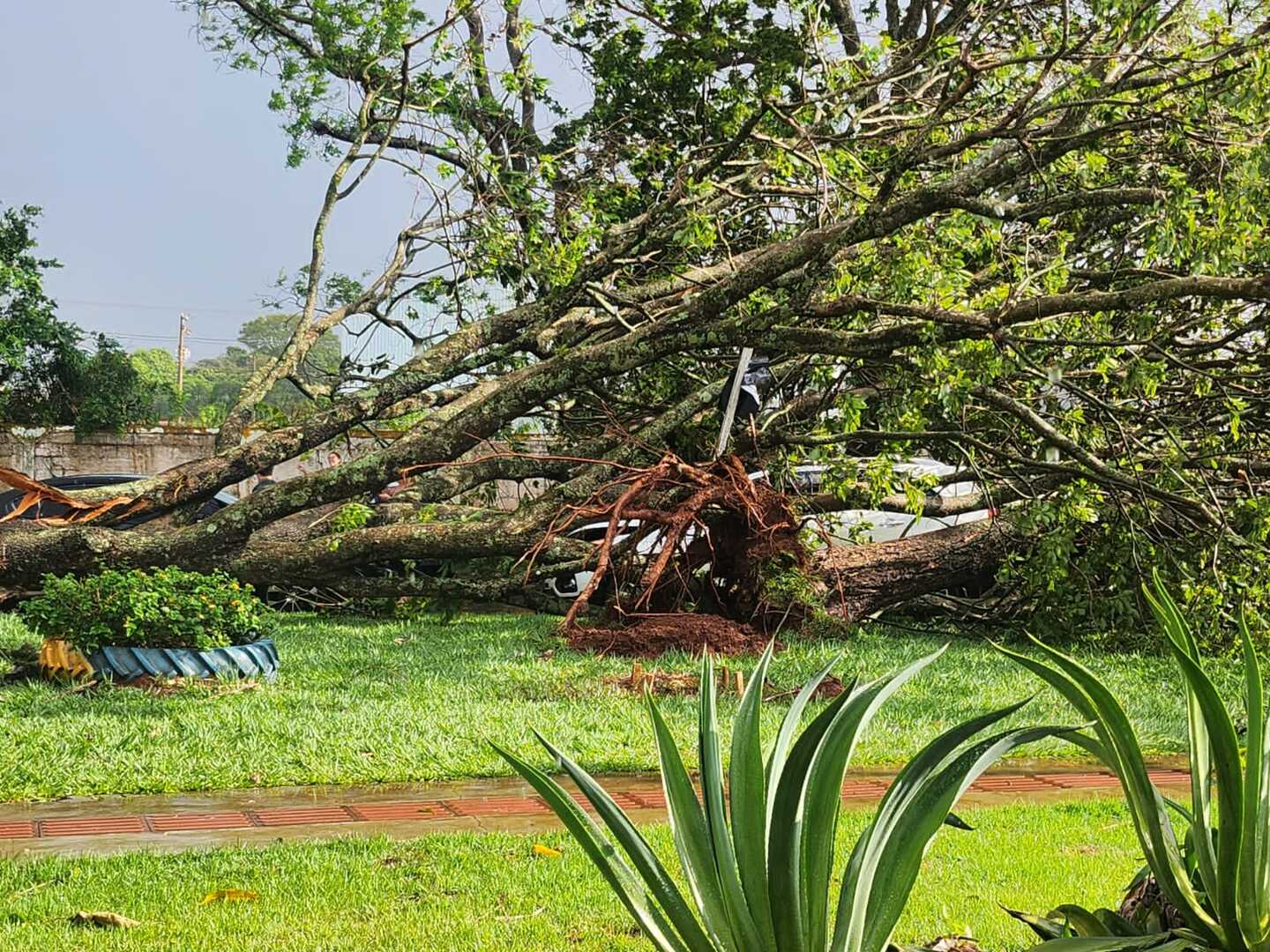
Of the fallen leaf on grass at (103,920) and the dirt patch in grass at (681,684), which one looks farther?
the dirt patch in grass at (681,684)

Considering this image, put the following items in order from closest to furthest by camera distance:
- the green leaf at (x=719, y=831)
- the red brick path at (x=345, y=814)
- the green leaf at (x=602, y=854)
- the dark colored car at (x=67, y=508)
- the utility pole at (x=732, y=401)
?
1. the green leaf at (x=602, y=854)
2. the green leaf at (x=719, y=831)
3. the red brick path at (x=345, y=814)
4. the utility pole at (x=732, y=401)
5. the dark colored car at (x=67, y=508)

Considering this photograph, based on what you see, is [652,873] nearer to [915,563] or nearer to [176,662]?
[176,662]

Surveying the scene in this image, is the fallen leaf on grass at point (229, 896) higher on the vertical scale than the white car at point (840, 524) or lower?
lower

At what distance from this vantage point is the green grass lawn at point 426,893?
3385mm

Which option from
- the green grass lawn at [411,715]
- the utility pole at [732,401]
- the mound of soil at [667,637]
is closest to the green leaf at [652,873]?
the green grass lawn at [411,715]

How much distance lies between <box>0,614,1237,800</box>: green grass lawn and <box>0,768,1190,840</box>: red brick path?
0.41 metres

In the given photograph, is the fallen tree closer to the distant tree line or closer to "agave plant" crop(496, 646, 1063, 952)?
"agave plant" crop(496, 646, 1063, 952)

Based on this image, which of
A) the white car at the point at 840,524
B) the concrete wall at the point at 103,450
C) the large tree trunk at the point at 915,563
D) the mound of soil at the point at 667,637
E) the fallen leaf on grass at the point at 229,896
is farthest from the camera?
the concrete wall at the point at 103,450

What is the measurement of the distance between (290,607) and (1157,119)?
9.40 meters

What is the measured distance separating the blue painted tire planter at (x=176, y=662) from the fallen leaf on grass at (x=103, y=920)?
4.44 metres

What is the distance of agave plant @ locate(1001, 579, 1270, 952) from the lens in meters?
2.32

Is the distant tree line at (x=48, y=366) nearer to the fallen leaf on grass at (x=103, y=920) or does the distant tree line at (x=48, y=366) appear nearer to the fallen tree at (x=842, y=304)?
the fallen tree at (x=842, y=304)

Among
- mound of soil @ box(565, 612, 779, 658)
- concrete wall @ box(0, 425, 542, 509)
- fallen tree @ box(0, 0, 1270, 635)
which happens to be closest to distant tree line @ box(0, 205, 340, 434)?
concrete wall @ box(0, 425, 542, 509)

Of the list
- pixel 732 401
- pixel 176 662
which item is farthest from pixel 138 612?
pixel 732 401
